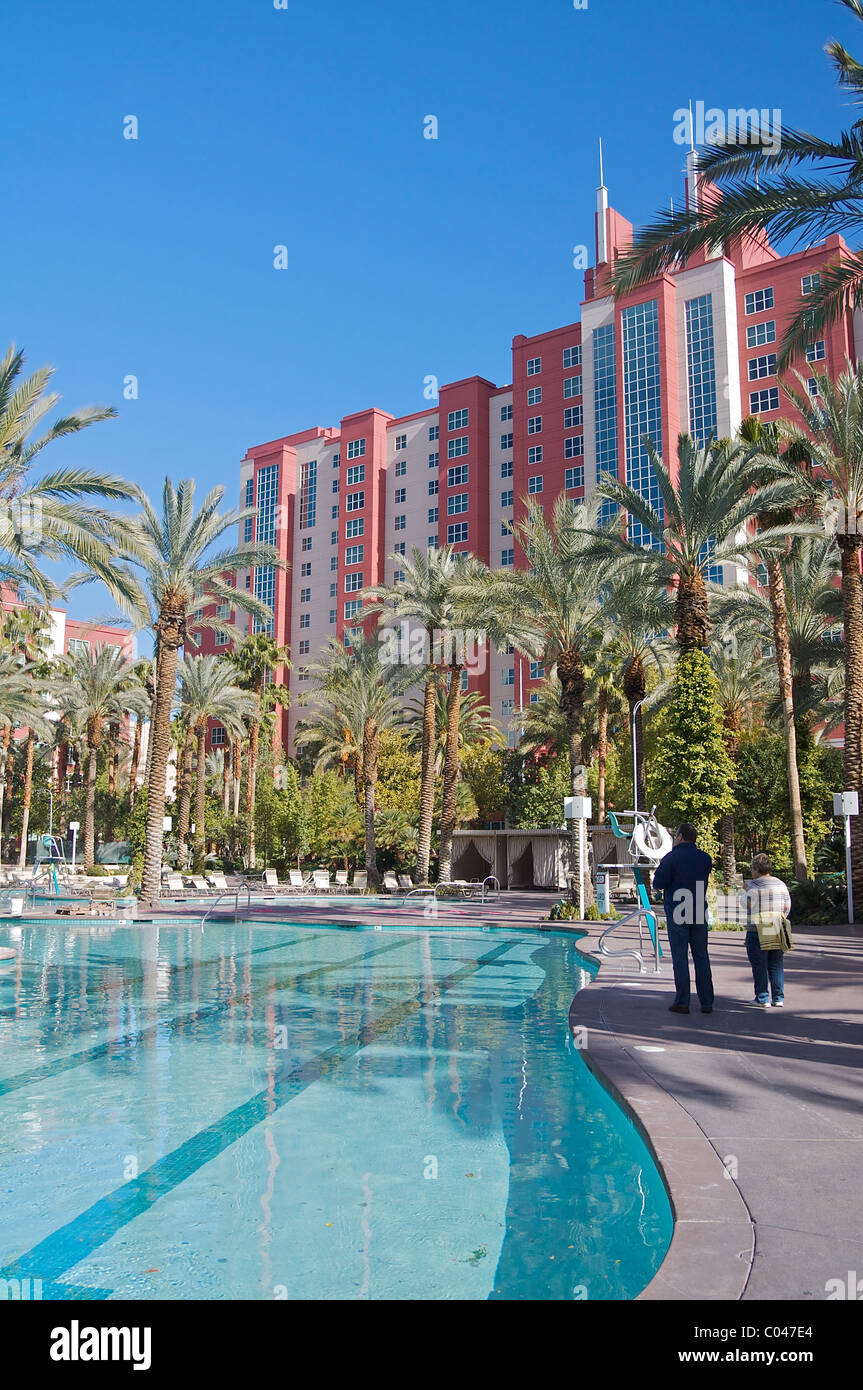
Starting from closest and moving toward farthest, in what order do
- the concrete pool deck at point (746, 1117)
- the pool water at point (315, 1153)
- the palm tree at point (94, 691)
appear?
the concrete pool deck at point (746, 1117), the pool water at point (315, 1153), the palm tree at point (94, 691)

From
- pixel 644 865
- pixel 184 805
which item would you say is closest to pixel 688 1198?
pixel 644 865

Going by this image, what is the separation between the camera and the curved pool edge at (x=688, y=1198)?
351cm

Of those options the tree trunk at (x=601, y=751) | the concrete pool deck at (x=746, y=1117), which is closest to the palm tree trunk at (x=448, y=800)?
the tree trunk at (x=601, y=751)

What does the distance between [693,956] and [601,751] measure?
3327cm

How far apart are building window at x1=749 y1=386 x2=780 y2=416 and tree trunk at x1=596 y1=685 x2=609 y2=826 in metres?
20.6

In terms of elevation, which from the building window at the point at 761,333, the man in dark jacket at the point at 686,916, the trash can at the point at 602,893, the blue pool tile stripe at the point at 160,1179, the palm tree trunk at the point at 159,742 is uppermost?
the building window at the point at 761,333

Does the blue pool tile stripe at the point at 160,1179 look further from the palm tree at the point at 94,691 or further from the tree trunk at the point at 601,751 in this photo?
the palm tree at the point at 94,691

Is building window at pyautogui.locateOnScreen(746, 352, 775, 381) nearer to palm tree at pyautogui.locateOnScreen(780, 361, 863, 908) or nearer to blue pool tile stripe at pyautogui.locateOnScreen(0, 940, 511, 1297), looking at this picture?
palm tree at pyautogui.locateOnScreen(780, 361, 863, 908)

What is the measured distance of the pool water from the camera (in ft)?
14.9

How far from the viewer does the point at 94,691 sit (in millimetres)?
49125

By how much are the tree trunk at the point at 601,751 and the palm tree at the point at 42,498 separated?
2571 cm

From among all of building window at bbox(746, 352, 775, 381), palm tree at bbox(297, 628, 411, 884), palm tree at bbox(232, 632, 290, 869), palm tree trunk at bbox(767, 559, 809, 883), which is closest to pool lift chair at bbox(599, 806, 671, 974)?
palm tree trunk at bbox(767, 559, 809, 883)

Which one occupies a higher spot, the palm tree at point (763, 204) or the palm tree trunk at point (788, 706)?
the palm tree at point (763, 204)
